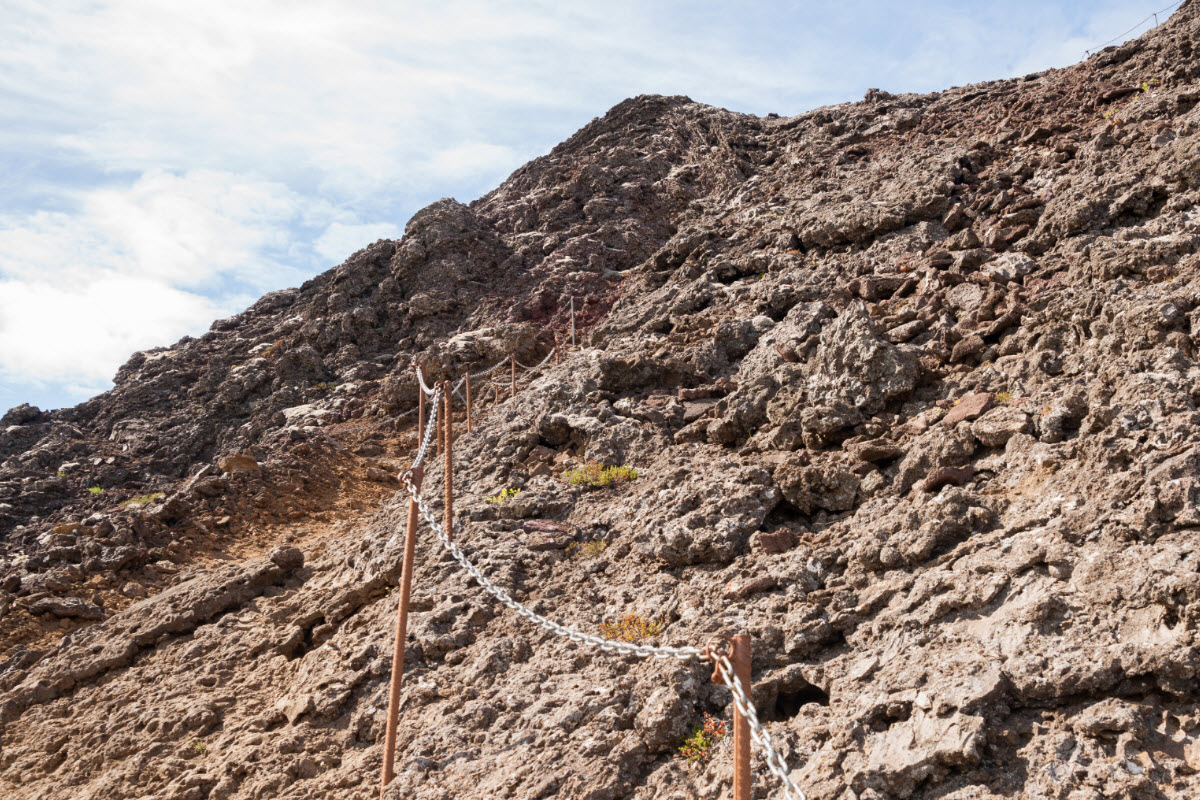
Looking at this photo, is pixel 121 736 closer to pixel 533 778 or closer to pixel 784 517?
pixel 533 778

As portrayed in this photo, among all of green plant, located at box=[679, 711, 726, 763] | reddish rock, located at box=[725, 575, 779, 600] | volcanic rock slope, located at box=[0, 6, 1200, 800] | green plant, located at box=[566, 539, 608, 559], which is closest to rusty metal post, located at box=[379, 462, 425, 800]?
volcanic rock slope, located at box=[0, 6, 1200, 800]

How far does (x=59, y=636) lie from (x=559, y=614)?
765 cm

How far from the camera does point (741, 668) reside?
11.6 feet

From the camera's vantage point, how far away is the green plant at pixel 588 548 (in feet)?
26.7

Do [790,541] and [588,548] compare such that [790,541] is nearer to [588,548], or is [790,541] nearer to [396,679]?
[588,548]

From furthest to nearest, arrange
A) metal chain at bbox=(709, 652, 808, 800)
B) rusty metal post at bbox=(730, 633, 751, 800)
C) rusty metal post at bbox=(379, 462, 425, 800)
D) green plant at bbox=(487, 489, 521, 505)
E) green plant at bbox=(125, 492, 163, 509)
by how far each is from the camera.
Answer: green plant at bbox=(125, 492, 163, 509) < green plant at bbox=(487, 489, 521, 505) < rusty metal post at bbox=(379, 462, 425, 800) < rusty metal post at bbox=(730, 633, 751, 800) < metal chain at bbox=(709, 652, 808, 800)

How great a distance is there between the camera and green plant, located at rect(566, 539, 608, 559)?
813 cm

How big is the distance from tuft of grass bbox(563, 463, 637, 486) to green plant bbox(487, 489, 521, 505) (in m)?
0.66

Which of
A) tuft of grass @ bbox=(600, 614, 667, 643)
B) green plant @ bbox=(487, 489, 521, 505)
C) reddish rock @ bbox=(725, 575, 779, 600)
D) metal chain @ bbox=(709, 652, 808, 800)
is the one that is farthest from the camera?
green plant @ bbox=(487, 489, 521, 505)

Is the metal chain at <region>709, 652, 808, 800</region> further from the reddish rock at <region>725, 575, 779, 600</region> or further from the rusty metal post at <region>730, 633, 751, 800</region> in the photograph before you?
the reddish rock at <region>725, 575, 779, 600</region>

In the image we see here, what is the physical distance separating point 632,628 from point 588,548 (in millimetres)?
1446

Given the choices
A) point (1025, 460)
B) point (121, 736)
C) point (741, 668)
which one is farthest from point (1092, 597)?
point (121, 736)

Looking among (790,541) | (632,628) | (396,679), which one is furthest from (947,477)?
(396,679)

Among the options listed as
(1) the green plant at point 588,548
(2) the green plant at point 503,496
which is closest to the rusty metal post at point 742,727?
(1) the green plant at point 588,548
